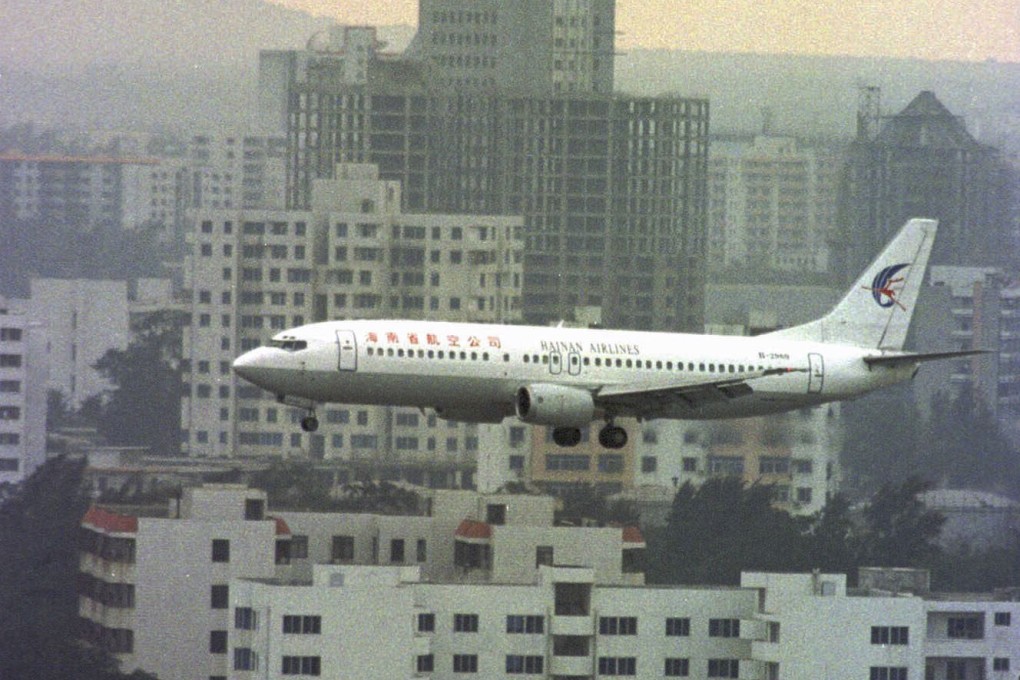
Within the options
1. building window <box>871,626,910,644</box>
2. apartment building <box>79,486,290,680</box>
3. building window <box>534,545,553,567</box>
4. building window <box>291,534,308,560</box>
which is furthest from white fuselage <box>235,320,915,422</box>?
building window <box>291,534,308,560</box>

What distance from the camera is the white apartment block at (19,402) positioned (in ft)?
495

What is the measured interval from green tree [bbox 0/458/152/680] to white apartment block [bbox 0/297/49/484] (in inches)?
389

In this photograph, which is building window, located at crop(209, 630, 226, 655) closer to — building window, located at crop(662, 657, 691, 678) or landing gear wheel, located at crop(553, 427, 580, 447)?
building window, located at crop(662, 657, 691, 678)

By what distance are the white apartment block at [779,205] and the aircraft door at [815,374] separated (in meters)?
80.8

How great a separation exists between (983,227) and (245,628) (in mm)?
86481

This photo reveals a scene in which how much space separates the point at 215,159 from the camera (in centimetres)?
17450

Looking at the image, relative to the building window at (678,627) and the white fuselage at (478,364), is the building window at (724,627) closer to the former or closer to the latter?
the building window at (678,627)

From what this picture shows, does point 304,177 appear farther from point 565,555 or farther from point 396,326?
point 396,326

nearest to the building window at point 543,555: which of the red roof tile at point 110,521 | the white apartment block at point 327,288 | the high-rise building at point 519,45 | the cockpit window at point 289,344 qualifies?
the red roof tile at point 110,521

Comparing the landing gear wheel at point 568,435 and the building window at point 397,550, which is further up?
the landing gear wheel at point 568,435

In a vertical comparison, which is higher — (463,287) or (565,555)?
(463,287)

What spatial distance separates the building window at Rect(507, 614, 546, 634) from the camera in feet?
316

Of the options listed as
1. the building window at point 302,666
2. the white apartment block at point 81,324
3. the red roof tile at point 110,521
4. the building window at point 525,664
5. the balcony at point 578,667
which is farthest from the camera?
the white apartment block at point 81,324

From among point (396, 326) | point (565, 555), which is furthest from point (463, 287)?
point (396, 326)
